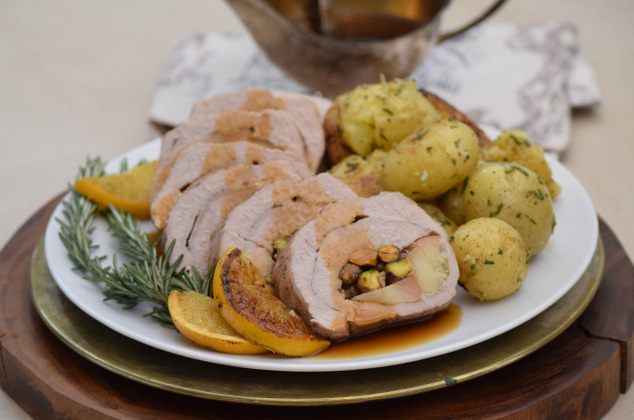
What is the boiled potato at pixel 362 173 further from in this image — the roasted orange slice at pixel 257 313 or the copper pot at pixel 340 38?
the copper pot at pixel 340 38

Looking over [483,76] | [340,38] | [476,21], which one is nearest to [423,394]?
[476,21]

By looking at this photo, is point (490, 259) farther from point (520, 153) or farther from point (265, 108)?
point (265, 108)

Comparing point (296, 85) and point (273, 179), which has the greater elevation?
point (273, 179)

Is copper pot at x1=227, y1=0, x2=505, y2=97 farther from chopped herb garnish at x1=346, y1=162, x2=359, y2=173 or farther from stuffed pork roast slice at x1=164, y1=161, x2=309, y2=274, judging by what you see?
stuffed pork roast slice at x1=164, y1=161, x2=309, y2=274

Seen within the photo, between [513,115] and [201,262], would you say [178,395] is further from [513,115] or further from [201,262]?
[513,115]

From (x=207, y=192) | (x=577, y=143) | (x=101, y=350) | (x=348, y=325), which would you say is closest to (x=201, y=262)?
(x=207, y=192)

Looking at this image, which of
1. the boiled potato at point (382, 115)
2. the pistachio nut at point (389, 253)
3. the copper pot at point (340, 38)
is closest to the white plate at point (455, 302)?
the pistachio nut at point (389, 253)

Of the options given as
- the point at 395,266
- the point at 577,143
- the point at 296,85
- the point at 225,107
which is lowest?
the point at 577,143
